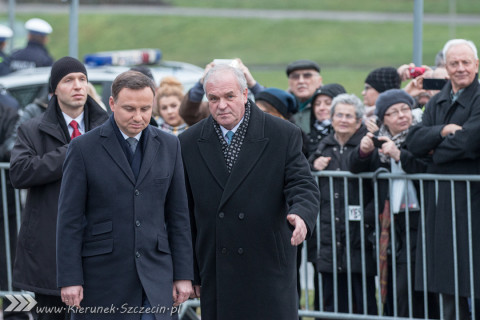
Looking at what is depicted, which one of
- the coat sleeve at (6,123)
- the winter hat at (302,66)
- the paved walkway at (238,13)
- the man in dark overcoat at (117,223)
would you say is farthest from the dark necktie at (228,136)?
the paved walkway at (238,13)

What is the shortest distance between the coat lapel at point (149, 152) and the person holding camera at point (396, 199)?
234 cm

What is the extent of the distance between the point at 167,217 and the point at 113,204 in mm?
359

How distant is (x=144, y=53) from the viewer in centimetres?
1291

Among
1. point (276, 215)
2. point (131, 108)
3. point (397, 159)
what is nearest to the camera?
point (131, 108)

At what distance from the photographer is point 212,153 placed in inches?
223

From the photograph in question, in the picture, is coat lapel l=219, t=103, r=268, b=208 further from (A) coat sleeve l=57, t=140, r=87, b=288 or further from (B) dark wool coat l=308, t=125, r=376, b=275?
(B) dark wool coat l=308, t=125, r=376, b=275

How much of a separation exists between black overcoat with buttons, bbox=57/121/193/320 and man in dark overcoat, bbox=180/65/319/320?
0.54 m

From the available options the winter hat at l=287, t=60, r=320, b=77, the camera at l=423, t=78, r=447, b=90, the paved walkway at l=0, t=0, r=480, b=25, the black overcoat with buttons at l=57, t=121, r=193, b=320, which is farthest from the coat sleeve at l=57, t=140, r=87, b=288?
A: the paved walkway at l=0, t=0, r=480, b=25

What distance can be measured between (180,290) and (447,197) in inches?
98.5

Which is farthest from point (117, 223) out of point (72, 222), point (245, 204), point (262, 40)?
point (262, 40)

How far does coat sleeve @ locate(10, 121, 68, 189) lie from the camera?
239 inches

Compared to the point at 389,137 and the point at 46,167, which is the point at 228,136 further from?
the point at 389,137

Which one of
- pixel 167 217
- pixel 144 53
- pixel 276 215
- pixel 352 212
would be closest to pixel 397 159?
pixel 352 212

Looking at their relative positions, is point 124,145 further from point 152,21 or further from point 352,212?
point 152,21
